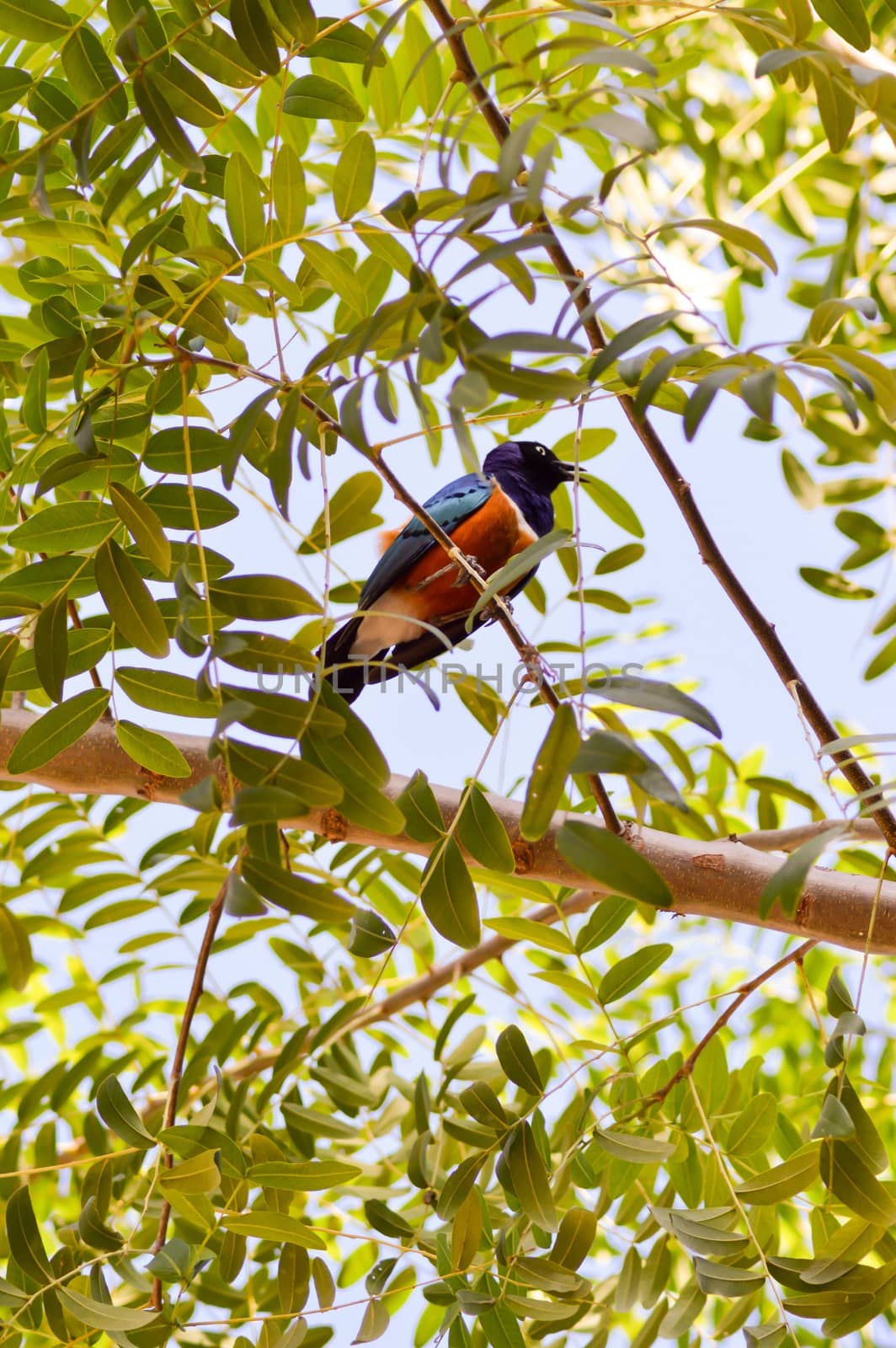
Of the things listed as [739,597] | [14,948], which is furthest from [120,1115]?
[739,597]

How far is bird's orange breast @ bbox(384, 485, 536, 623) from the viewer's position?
2385 millimetres

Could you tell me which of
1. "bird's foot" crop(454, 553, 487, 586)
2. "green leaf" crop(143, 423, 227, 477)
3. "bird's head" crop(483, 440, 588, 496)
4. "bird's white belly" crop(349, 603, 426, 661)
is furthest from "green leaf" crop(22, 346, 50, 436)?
"bird's head" crop(483, 440, 588, 496)

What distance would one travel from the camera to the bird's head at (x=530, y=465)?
266cm

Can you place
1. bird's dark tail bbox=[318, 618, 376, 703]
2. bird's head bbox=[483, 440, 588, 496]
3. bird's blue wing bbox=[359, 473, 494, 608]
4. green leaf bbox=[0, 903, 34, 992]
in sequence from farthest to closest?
1. bird's head bbox=[483, 440, 588, 496]
2. bird's blue wing bbox=[359, 473, 494, 608]
3. bird's dark tail bbox=[318, 618, 376, 703]
4. green leaf bbox=[0, 903, 34, 992]

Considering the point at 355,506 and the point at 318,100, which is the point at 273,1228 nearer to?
the point at 355,506

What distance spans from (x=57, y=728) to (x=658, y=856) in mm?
694

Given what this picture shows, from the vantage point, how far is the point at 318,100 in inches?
44.7

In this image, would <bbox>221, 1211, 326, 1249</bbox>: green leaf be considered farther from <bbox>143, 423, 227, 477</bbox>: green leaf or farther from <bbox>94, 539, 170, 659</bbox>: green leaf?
<bbox>143, 423, 227, 477</bbox>: green leaf

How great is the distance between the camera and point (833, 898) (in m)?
1.35

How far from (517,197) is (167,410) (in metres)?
0.55

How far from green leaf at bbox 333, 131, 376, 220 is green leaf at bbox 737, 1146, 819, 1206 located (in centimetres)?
97

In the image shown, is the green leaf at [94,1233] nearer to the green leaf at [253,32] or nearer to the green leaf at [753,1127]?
the green leaf at [753,1127]

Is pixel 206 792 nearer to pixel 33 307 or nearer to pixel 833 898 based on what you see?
pixel 833 898

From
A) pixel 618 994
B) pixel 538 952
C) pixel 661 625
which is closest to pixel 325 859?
pixel 538 952
